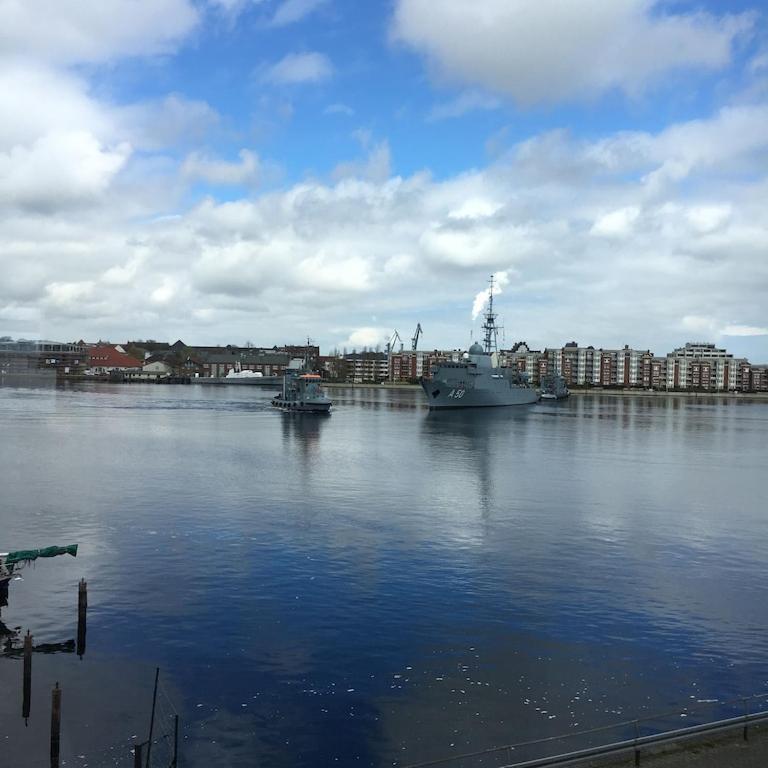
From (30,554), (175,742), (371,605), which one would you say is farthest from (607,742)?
(30,554)

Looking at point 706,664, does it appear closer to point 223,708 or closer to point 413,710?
point 413,710

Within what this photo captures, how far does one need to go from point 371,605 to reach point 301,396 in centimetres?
10139

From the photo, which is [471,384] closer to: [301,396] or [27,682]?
[301,396]

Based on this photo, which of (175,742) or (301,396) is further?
(301,396)

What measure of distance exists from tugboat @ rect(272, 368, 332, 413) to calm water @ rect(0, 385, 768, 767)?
212 ft

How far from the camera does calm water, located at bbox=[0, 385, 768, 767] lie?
16.6 metres

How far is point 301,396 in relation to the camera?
4899 inches

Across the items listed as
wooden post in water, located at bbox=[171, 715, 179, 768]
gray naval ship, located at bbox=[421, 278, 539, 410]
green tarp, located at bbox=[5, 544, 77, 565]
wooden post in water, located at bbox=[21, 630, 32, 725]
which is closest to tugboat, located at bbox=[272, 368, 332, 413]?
gray naval ship, located at bbox=[421, 278, 539, 410]

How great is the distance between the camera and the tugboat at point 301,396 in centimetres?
12025

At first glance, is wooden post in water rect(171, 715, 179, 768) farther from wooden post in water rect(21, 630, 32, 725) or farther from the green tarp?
the green tarp

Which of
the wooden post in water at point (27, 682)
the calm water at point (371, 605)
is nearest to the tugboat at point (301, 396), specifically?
the calm water at point (371, 605)

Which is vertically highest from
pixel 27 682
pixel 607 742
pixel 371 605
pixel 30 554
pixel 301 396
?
pixel 301 396

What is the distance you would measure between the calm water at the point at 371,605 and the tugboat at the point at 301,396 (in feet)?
212

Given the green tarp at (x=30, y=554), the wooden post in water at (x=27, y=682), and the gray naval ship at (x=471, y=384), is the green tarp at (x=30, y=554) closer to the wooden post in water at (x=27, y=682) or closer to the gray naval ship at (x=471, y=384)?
the wooden post in water at (x=27, y=682)
